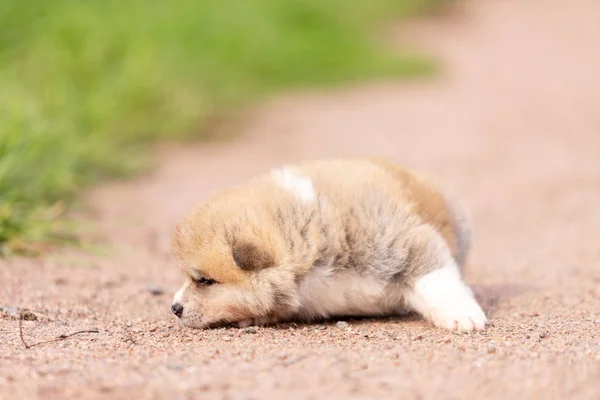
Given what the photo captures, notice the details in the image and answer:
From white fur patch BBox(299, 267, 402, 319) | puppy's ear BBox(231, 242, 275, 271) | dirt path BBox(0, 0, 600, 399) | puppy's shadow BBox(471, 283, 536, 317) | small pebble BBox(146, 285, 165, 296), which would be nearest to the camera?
dirt path BBox(0, 0, 600, 399)

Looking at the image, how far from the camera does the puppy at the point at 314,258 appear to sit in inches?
151

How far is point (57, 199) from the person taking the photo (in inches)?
275

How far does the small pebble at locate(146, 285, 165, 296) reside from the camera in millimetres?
4980

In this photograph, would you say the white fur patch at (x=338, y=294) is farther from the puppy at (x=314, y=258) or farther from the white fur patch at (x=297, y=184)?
the white fur patch at (x=297, y=184)

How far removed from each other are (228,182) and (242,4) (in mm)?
4155

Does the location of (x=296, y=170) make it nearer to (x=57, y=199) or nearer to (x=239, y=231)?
(x=239, y=231)

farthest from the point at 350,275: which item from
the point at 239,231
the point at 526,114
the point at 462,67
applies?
the point at 462,67

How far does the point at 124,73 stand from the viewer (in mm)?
9117

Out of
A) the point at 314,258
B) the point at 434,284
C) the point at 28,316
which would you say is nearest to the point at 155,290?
the point at 28,316

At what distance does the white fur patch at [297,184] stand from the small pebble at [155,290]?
1159mm

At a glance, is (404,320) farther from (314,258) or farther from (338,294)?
(314,258)

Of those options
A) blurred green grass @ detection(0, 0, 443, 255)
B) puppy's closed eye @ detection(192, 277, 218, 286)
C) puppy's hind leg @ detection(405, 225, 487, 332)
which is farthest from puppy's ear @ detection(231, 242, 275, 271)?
blurred green grass @ detection(0, 0, 443, 255)

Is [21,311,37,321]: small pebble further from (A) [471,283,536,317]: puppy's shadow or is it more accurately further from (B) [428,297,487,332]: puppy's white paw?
(A) [471,283,536,317]: puppy's shadow

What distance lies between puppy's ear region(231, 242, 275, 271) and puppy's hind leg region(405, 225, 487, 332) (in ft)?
2.24
